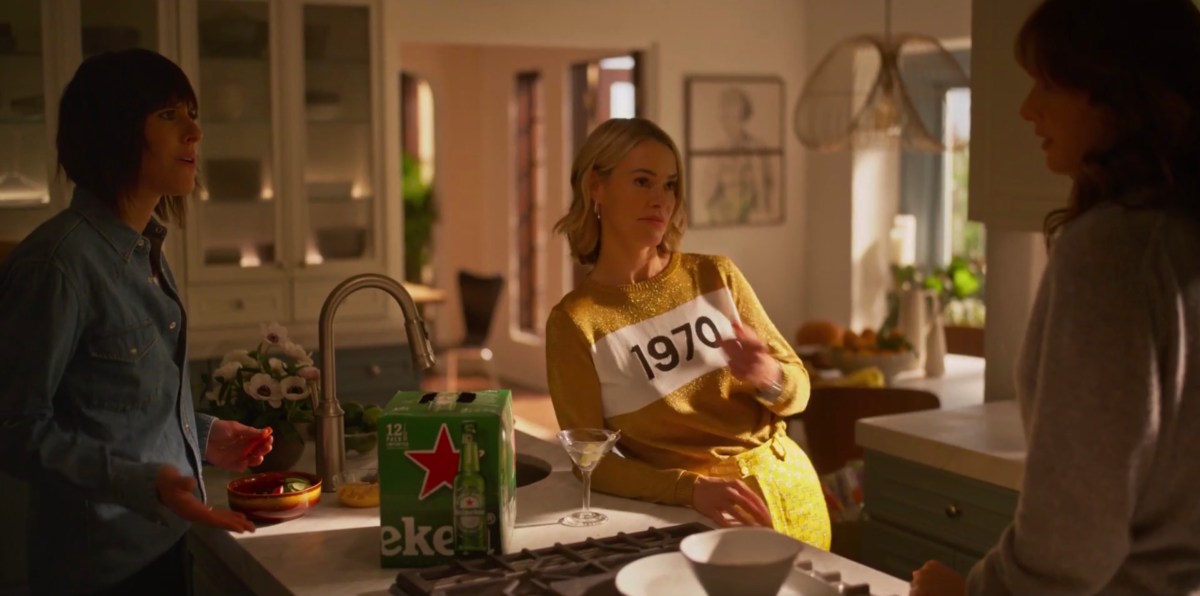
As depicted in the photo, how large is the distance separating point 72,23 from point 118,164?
9.44ft

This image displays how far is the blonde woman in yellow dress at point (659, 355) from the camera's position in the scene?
2324 millimetres

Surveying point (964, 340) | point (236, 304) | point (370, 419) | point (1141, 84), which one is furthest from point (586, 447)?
point (964, 340)

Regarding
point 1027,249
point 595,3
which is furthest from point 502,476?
point 595,3

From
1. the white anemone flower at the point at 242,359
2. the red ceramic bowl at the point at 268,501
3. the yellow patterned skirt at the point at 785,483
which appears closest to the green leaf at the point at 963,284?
the yellow patterned skirt at the point at 785,483

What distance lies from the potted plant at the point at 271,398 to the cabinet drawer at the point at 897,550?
1.53m

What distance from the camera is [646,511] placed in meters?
2.19

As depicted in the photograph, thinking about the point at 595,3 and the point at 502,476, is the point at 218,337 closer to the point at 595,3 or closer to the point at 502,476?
the point at 595,3

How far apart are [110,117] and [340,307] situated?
325 centimetres

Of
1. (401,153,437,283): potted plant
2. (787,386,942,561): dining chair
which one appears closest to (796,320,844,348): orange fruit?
(787,386,942,561): dining chair

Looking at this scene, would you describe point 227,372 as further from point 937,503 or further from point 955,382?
point 955,382

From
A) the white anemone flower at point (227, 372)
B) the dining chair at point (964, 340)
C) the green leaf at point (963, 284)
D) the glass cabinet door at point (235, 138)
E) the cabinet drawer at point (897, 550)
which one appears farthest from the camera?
the dining chair at point (964, 340)

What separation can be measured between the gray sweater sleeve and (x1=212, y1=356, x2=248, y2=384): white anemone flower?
174 cm

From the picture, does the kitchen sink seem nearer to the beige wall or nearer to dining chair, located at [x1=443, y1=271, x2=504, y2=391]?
the beige wall

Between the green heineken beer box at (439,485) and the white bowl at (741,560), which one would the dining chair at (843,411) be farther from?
the white bowl at (741,560)
